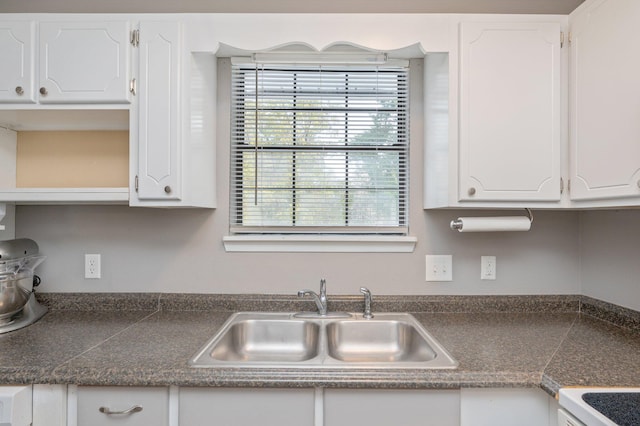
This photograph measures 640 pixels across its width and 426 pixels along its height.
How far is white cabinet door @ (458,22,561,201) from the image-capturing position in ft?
4.62

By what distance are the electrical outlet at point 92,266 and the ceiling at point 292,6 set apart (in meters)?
1.24

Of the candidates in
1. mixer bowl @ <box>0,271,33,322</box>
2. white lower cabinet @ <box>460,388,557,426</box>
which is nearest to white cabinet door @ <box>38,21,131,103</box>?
mixer bowl @ <box>0,271,33,322</box>

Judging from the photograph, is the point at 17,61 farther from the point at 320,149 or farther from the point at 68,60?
the point at 320,149

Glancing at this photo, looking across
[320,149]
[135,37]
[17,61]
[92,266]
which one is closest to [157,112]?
[135,37]

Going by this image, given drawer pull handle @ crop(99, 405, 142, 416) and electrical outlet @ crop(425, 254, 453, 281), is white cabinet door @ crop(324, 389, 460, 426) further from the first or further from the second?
electrical outlet @ crop(425, 254, 453, 281)

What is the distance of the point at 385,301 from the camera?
66.7 inches

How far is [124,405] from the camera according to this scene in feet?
3.44

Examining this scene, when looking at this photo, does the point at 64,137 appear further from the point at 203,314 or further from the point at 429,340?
the point at 429,340

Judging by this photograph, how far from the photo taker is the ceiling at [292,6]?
1730 millimetres

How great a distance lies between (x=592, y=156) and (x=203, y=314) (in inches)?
69.1

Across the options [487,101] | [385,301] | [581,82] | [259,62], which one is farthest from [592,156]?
[259,62]

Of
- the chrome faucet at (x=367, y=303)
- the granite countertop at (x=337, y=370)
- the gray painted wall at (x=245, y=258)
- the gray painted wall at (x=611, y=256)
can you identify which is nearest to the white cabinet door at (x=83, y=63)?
the gray painted wall at (x=245, y=258)

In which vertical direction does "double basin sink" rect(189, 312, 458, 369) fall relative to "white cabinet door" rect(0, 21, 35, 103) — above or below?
below

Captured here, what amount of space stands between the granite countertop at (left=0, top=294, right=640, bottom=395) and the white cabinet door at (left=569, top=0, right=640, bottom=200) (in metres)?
0.57
